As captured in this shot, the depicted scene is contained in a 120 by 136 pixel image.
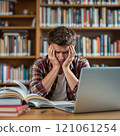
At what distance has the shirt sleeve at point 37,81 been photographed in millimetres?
1453

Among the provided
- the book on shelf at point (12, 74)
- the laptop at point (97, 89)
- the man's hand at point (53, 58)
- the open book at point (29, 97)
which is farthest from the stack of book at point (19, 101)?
the book on shelf at point (12, 74)

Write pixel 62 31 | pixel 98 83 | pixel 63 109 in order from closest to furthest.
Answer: pixel 98 83 → pixel 63 109 → pixel 62 31

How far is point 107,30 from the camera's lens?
3.00 metres

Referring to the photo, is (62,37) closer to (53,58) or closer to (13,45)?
(53,58)

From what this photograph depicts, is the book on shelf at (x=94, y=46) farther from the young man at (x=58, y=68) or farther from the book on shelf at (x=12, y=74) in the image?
the young man at (x=58, y=68)

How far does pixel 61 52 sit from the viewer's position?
159 centimetres

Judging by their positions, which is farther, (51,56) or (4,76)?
(4,76)

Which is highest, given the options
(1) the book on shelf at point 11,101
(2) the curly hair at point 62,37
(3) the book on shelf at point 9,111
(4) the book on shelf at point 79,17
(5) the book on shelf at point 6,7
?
(5) the book on shelf at point 6,7

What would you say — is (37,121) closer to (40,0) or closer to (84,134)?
(84,134)

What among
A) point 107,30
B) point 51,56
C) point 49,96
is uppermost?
point 107,30

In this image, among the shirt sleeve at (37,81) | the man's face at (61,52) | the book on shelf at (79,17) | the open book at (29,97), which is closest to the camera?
the open book at (29,97)

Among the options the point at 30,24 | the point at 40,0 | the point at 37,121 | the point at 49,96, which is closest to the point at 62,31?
the point at 49,96

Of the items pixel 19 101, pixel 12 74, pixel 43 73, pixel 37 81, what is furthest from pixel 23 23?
pixel 19 101

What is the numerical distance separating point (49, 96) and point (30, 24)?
1.65 metres
